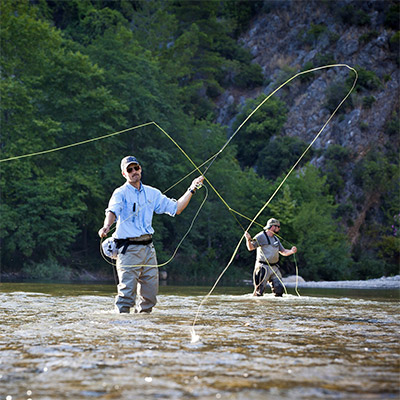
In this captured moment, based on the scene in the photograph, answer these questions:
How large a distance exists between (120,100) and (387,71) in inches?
1138

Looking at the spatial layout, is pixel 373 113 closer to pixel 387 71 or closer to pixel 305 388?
pixel 387 71

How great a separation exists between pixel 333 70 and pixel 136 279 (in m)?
53.8

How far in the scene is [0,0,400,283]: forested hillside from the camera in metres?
35.2

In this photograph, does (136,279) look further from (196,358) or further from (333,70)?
(333,70)

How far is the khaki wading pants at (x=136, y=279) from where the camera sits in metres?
8.43

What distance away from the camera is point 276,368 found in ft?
14.2

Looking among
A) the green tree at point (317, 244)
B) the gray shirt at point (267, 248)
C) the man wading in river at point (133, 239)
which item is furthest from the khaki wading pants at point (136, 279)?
the green tree at point (317, 244)

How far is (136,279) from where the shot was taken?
28.0ft

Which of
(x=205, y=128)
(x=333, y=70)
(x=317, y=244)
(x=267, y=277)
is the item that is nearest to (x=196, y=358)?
(x=267, y=277)

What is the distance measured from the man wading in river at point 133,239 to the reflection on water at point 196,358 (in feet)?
1.94

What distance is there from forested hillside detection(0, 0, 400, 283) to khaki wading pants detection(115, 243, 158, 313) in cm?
1138

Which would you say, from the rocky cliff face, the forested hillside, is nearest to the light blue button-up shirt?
the forested hillside

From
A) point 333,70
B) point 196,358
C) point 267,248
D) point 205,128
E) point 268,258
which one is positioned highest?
point 333,70

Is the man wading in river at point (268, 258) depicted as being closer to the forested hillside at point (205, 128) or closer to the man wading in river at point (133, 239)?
the man wading in river at point (133, 239)
